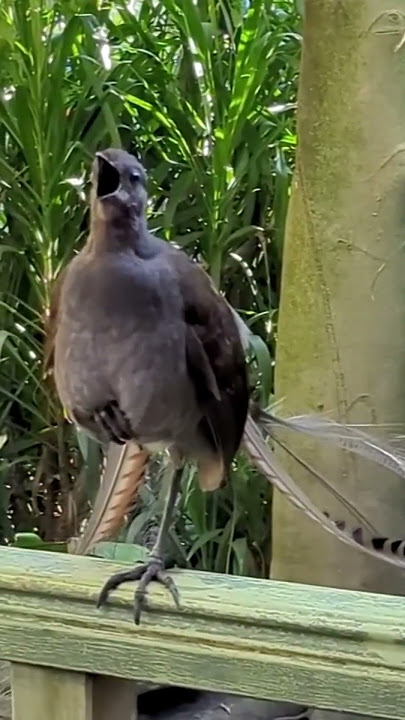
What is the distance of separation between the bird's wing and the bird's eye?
13 cm

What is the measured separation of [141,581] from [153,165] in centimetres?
105

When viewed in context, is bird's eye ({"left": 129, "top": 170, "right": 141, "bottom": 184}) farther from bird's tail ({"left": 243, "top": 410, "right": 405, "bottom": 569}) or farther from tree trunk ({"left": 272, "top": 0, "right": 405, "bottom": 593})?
tree trunk ({"left": 272, "top": 0, "right": 405, "bottom": 593})

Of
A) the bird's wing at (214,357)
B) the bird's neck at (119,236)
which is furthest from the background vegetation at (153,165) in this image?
the bird's neck at (119,236)

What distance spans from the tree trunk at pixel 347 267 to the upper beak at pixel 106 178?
0.50 meters

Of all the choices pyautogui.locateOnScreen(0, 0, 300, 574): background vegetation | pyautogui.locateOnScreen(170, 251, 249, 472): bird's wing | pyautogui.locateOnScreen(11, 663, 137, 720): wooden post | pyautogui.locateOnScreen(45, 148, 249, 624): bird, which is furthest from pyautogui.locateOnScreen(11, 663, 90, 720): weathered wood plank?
pyautogui.locateOnScreen(0, 0, 300, 574): background vegetation

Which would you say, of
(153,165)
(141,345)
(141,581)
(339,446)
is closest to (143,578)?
(141,581)

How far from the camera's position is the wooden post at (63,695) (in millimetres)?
716

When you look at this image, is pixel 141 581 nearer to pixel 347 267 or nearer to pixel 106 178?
pixel 106 178

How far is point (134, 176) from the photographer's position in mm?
828

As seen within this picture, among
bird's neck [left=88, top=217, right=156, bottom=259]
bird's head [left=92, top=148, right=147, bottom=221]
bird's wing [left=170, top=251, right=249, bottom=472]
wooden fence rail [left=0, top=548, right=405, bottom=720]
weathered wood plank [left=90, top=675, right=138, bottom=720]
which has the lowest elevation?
weathered wood plank [left=90, top=675, right=138, bottom=720]

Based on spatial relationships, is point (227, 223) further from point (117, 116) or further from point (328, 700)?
point (328, 700)

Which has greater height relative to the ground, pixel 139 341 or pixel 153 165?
pixel 153 165

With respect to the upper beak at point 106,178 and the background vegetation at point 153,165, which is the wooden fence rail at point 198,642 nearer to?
the upper beak at point 106,178

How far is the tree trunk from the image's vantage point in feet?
4.15
